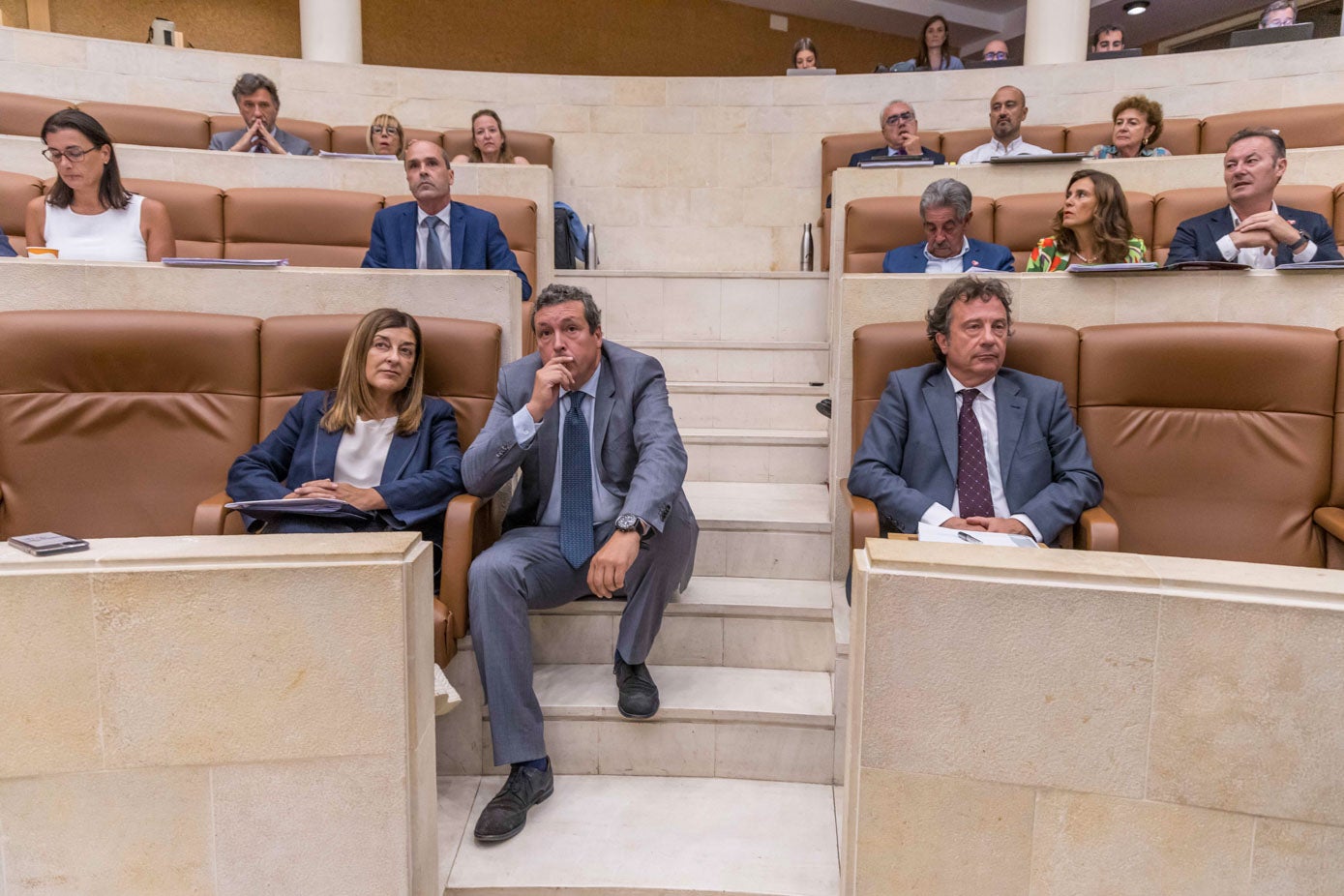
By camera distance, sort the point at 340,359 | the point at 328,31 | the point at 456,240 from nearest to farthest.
Result: the point at 340,359, the point at 456,240, the point at 328,31

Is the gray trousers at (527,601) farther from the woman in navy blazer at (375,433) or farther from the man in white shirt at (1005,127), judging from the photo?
the man in white shirt at (1005,127)

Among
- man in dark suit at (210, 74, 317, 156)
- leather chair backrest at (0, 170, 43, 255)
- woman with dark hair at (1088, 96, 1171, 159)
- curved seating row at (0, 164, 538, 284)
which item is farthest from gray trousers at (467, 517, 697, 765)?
woman with dark hair at (1088, 96, 1171, 159)

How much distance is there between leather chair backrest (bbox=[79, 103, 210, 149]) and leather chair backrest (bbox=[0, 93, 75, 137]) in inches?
7.1

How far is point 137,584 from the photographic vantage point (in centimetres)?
113

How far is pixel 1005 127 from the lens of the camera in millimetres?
4180

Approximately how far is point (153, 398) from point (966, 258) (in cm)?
244

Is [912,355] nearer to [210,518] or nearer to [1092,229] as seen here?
[1092,229]

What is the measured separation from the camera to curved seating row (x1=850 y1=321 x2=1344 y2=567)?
191 centimetres

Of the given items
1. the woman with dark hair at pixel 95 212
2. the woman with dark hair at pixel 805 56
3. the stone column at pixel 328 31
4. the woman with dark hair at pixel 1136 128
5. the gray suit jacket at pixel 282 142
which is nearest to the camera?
the woman with dark hair at pixel 95 212

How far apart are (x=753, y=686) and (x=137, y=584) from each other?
1.30 meters

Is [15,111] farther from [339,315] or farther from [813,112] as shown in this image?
[813,112]

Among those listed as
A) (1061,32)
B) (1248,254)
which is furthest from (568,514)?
(1061,32)

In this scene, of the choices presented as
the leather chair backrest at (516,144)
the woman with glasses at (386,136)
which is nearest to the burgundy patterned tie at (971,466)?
the woman with glasses at (386,136)

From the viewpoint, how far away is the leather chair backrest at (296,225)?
10.8 ft
